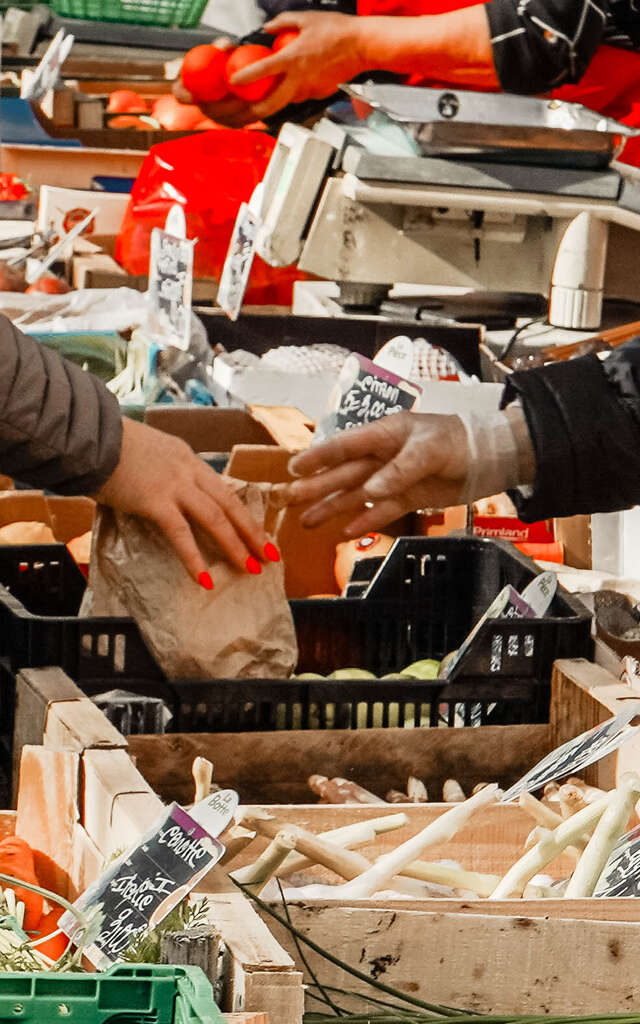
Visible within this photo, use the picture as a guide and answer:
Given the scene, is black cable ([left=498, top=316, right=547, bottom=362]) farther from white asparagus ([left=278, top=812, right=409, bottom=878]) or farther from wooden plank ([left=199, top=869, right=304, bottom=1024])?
wooden plank ([left=199, top=869, right=304, bottom=1024])

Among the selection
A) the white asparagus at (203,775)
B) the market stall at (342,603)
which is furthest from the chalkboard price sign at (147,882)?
the white asparagus at (203,775)

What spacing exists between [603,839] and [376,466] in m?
0.94

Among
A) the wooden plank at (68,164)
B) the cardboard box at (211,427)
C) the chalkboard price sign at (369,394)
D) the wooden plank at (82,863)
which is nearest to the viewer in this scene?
the wooden plank at (82,863)

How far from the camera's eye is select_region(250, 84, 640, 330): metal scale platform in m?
3.80

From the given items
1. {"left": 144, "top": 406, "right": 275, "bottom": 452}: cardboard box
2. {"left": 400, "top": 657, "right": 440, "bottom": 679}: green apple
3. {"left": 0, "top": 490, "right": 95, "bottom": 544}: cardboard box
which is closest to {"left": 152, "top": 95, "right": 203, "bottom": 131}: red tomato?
{"left": 144, "top": 406, "right": 275, "bottom": 452}: cardboard box

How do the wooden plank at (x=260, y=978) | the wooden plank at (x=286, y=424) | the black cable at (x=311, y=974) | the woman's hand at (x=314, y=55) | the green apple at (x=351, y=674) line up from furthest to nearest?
the woman's hand at (x=314, y=55)
the wooden plank at (x=286, y=424)
the green apple at (x=351, y=674)
the black cable at (x=311, y=974)
the wooden plank at (x=260, y=978)

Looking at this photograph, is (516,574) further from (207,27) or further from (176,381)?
(207,27)

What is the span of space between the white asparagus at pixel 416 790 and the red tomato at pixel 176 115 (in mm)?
5179

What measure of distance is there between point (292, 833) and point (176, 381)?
238 centimetres

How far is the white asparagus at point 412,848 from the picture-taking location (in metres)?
1.55

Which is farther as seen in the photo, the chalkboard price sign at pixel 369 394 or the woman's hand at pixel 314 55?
the woman's hand at pixel 314 55

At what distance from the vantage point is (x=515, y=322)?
450 cm

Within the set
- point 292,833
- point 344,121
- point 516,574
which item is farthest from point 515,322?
point 292,833

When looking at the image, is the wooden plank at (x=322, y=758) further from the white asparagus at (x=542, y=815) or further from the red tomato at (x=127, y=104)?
the red tomato at (x=127, y=104)
